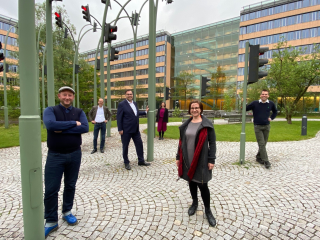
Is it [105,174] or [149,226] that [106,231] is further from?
[105,174]

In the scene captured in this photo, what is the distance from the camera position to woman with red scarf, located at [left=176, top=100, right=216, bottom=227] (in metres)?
2.74

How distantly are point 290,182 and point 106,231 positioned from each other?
406 cm

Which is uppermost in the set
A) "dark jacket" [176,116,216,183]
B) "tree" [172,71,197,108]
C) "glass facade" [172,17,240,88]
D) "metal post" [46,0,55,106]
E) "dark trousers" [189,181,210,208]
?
"glass facade" [172,17,240,88]

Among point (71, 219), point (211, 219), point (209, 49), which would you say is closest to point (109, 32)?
point (71, 219)

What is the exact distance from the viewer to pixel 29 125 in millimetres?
2111

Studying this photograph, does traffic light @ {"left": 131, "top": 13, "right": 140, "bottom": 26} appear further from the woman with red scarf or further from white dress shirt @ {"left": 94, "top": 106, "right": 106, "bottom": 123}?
the woman with red scarf

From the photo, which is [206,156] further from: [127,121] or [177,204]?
[127,121]

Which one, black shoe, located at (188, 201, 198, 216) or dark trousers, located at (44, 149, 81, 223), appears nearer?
dark trousers, located at (44, 149, 81, 223)

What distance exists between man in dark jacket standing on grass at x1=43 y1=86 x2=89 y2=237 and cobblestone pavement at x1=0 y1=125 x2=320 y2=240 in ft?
1.45

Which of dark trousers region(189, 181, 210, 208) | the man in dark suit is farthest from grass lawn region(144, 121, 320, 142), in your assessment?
dark trousers region(189, 181, 210, 208)

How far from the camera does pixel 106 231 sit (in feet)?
8.77

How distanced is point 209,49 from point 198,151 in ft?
176

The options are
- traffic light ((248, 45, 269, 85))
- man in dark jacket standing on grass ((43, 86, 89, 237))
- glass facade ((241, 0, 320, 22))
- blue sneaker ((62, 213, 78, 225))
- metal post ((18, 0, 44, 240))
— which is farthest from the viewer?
glass facade ((241, 0, 320, 22))

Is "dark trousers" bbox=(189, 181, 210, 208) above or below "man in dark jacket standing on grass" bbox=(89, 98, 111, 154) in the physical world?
below
